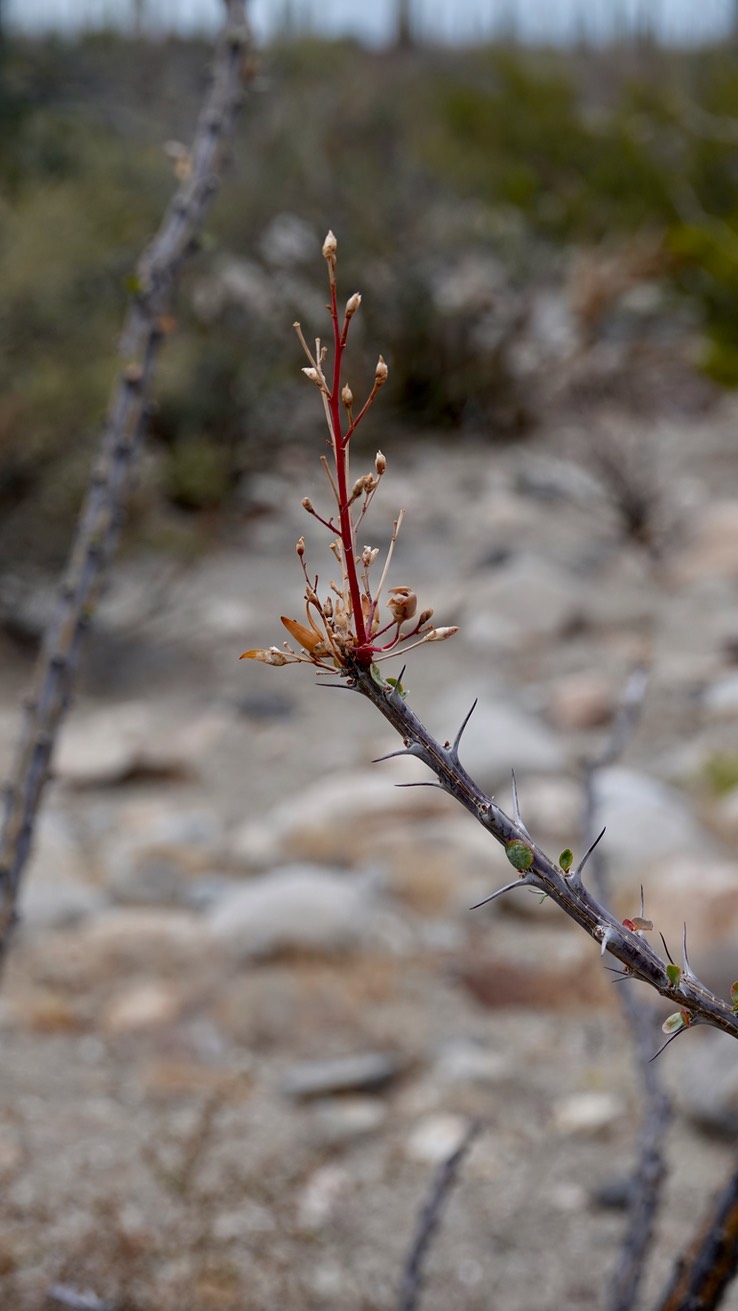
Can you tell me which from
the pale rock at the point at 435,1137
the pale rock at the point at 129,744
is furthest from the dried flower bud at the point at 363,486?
the pale rock at the point at 129,744

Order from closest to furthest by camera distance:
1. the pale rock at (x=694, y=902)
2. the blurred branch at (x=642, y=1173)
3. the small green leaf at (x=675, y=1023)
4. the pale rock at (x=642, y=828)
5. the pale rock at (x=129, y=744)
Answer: the small green leaf at (x=675, y=1023) → the blurred branch at (x=642, y=1173) → the pale rock at (x=694, y=902) → the pale rock at (x=642, y=828) → the pale rock at (x=129, y=744)

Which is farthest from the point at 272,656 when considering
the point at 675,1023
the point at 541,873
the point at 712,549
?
the point at 712,549

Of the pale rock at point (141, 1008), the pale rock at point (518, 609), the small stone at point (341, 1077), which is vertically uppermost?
the pale rock at point (518, 609)

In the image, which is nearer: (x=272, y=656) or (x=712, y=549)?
(x=272, y=656)

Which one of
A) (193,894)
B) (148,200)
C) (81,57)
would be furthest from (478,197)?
(193,894)

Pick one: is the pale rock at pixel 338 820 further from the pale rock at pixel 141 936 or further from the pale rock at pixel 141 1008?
the pale rock at pixel 141 1008

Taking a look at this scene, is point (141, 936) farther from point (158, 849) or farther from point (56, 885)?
point (158, 849)

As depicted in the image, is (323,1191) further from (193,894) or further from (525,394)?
(525,394)
